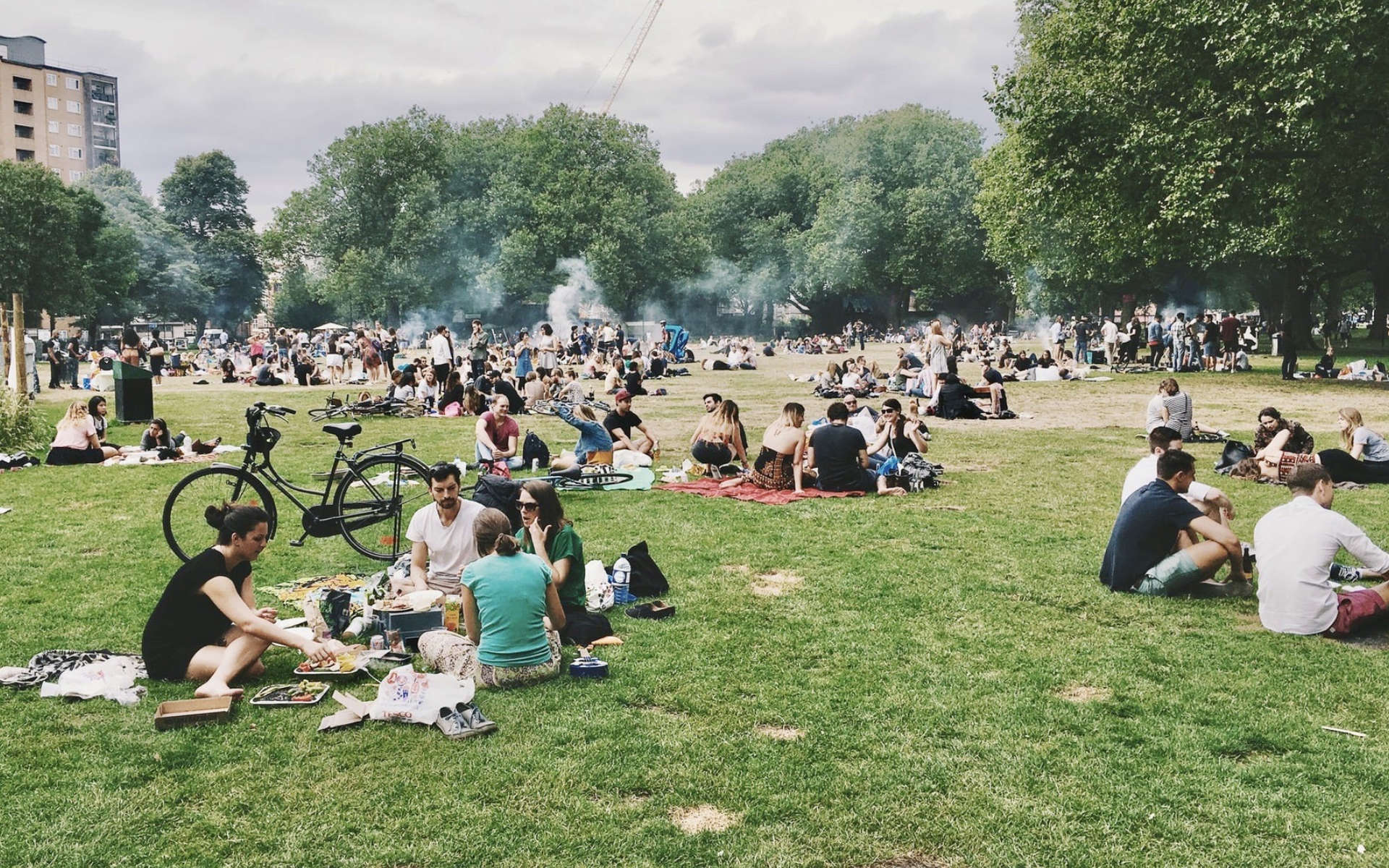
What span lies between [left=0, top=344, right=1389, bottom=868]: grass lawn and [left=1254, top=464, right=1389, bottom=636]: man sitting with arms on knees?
8.3 inches

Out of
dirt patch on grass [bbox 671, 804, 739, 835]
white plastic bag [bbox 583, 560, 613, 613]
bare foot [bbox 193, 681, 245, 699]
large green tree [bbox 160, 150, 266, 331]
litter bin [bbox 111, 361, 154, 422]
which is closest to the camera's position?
dirt patch on grass [bbox 671, 804, 739, 835]

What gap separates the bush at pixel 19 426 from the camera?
16.6 metres

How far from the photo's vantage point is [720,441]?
48.3 feet

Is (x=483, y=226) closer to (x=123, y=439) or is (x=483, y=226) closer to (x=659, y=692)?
(x=123, y=439)

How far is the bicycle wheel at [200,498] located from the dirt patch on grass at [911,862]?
22.3ft

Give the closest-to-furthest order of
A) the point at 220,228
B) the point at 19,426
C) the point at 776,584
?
the point at 776,584, the point at 19,426, the point at 220,228

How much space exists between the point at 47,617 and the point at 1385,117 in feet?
89.8

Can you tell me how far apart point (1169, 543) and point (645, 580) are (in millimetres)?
4219

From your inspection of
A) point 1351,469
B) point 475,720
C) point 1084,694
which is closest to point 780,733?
point 475,720

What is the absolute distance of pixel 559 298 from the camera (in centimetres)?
6328

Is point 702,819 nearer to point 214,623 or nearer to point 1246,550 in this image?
point 214,623

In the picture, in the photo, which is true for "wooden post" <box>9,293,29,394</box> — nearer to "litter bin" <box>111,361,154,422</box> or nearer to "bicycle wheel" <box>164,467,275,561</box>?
"litter bin" <box>111,361,154,422</box>

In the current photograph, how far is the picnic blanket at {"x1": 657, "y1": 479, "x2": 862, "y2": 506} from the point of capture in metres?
12.7

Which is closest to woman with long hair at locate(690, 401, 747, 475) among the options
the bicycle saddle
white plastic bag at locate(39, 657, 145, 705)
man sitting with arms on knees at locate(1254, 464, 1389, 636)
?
the bicycle saddle
